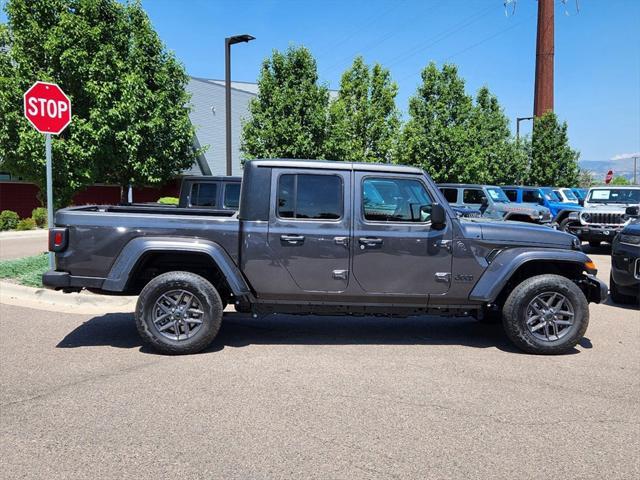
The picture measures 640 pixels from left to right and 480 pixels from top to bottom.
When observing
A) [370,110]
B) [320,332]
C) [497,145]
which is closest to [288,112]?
[370,110]

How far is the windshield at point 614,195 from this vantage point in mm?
15352

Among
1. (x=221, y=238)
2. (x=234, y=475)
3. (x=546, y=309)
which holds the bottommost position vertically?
(x=234, y=475)

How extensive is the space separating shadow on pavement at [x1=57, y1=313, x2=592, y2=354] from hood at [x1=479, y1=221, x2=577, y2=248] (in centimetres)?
118

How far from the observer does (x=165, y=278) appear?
516cm

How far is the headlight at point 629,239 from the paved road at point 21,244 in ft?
42.6

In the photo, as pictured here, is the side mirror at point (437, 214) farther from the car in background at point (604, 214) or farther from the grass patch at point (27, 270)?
the car in background at point (604, 214)

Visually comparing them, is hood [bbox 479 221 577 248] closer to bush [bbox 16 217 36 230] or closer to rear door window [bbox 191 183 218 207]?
rear door window [bbox 191 183 218 207]

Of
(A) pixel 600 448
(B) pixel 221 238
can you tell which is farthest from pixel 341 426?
(B) pixel 221 238

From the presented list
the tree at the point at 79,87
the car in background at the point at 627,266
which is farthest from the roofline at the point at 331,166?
the tree at the point at 79,87

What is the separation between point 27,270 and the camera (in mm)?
9367

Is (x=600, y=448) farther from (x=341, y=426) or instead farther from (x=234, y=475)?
(x=234, y=475)

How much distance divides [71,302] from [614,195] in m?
15.0

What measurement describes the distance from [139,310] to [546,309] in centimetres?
413

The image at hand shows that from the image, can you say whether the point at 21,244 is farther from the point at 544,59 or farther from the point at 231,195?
the point at 544,59
